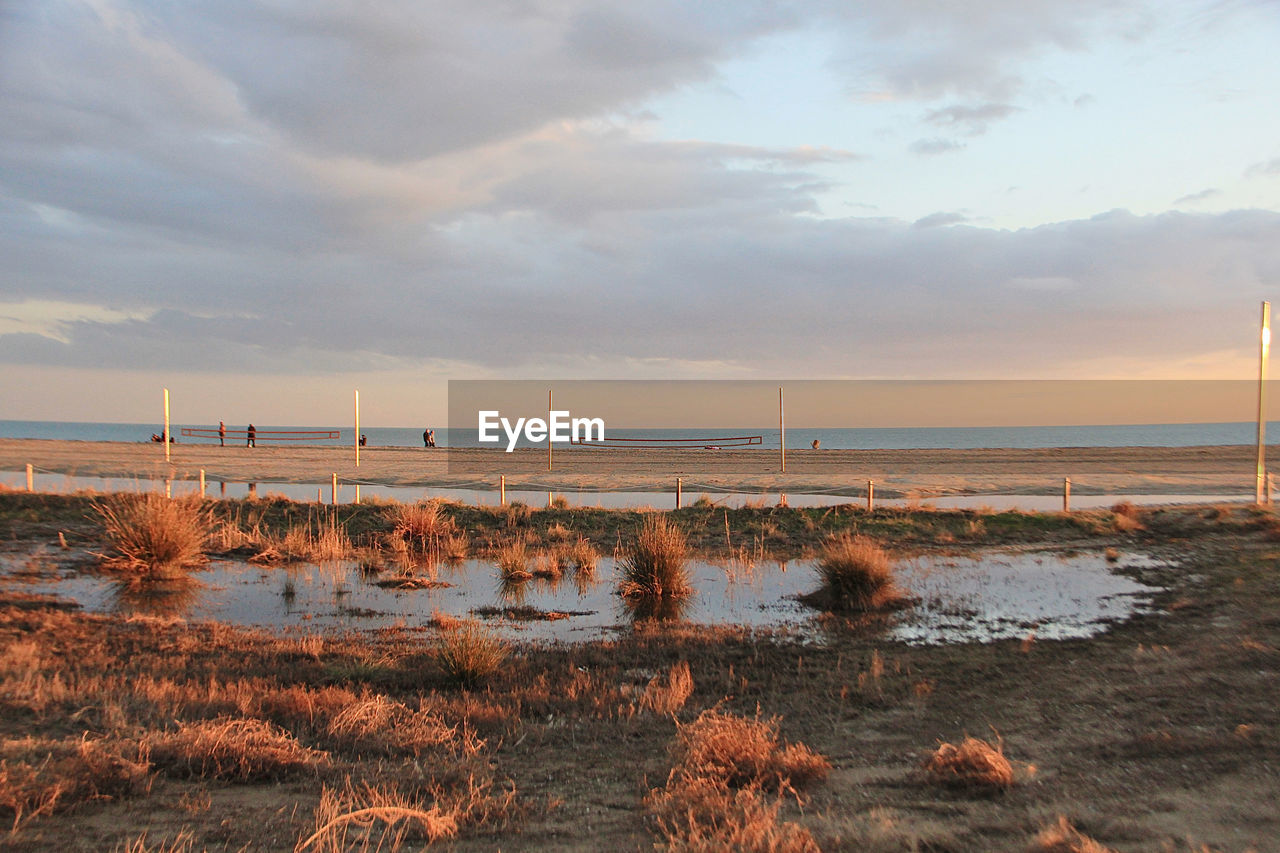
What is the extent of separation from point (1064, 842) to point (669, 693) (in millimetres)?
3960

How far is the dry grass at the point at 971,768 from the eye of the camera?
514 cm

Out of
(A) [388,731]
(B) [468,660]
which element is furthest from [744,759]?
(B) [468,660]

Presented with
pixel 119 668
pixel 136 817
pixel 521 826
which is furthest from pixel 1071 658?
pixel 119 668

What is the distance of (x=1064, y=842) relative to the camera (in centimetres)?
412

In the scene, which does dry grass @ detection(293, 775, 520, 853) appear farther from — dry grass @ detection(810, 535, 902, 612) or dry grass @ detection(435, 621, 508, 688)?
dry grass @ detection(810, 535, 902, 612)

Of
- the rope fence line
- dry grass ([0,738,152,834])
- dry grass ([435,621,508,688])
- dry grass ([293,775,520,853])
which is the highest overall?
dry grass ([0,738,152,834])

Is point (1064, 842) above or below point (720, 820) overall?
above

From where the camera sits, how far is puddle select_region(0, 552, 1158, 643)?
37.1 ft

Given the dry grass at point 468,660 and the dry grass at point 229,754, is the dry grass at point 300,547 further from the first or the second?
the dry grass at point 229,754

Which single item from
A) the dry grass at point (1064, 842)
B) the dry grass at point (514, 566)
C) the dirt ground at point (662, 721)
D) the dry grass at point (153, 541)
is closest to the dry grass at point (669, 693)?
the dirt ground at point (662, 721)

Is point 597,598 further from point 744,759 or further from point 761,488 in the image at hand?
point 761,488

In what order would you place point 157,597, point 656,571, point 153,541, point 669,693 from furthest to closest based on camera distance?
1. point 153,541
2. point 656,571
3. point 157,597
4. point 669,693

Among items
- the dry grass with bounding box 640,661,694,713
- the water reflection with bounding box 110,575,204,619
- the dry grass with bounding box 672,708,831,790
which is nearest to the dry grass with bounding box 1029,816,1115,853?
the dry grass with bounding box 672,708,831,790

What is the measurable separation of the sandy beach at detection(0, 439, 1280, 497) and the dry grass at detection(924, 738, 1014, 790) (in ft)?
86.7
